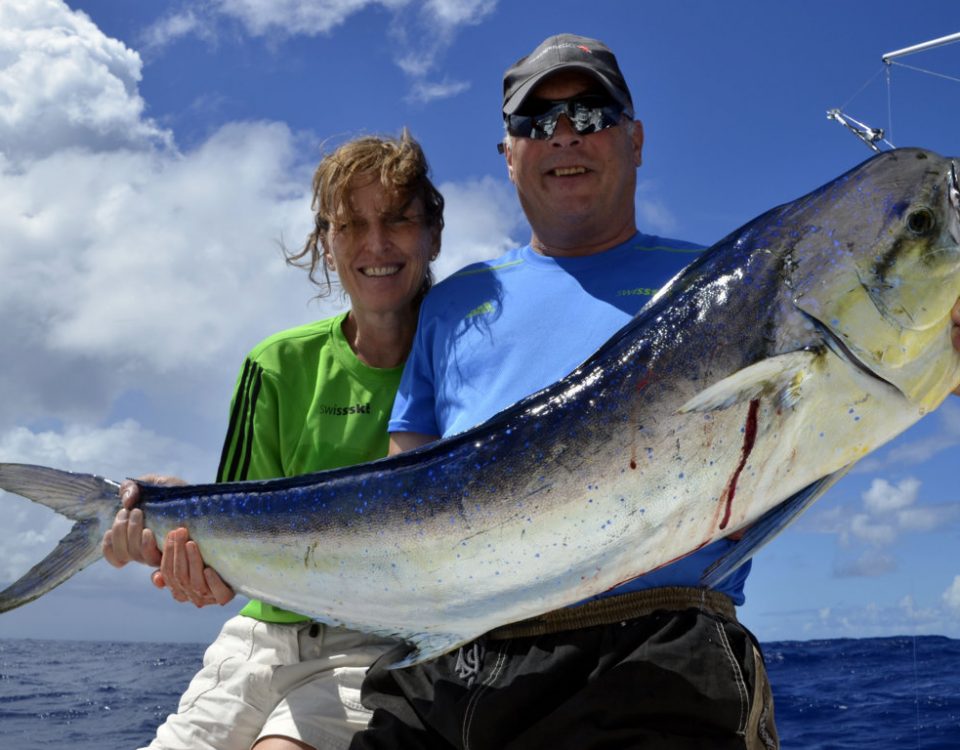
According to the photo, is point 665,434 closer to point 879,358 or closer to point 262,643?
point 879,358

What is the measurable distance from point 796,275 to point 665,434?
48 cm

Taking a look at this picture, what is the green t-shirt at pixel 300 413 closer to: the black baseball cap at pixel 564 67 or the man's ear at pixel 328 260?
the man's ear at pixel 328 260

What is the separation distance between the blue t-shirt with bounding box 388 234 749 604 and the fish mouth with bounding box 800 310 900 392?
98cm

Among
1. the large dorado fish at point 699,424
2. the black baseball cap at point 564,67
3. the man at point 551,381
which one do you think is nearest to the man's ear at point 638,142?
the man at point 551,381

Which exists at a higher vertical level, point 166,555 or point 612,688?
point 166,555

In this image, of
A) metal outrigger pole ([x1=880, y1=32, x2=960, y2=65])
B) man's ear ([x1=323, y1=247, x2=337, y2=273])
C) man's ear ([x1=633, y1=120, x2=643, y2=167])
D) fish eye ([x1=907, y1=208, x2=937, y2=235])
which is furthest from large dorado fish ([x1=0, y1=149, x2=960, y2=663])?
metal outrigger pole ([x1=880, y1=32, x2=960, y2=65])

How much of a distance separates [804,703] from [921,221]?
14.1m

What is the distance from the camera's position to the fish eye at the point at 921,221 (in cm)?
199

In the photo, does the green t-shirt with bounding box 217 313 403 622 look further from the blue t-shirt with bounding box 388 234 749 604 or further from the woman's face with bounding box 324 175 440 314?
the blue t-shirt with bounding box 388 234 749 604

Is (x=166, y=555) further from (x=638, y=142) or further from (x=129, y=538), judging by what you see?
(x=638, y=142)

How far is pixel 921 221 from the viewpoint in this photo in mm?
1992

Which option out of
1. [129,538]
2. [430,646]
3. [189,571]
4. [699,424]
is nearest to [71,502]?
[129,538]

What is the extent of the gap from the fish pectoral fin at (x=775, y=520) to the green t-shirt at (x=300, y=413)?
184 centimetres

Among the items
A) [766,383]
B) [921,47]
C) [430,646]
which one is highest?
[921,47]
